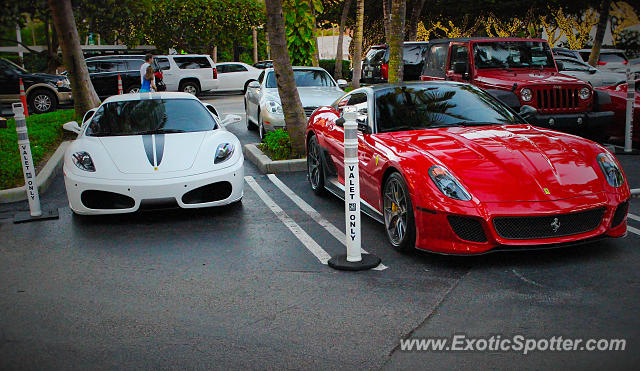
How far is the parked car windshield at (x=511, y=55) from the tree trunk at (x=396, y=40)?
81.6 inches

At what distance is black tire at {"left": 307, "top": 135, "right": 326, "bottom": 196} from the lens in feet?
27.3

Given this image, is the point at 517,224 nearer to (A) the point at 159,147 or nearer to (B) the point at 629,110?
(A) the point at 159,147

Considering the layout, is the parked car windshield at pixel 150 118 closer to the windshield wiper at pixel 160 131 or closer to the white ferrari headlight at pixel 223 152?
the windshield wiper at pixel 160 131

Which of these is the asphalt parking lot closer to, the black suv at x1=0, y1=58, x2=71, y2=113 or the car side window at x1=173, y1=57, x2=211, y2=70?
the black suv at x1=0, y1=58, x2=71, y2=113

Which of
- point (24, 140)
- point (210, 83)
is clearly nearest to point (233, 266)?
point (24, 140)

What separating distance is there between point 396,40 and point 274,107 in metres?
2.87

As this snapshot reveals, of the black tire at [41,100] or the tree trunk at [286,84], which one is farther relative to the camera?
the black tire at [41,100]

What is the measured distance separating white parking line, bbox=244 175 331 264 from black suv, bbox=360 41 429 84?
315 inches

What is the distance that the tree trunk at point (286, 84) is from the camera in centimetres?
1062

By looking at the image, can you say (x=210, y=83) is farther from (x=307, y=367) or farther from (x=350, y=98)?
(x=307, y=367)

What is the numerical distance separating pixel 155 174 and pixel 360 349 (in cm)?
395

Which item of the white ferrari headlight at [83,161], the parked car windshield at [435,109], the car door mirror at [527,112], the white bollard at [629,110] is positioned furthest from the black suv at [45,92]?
the car door mirror at [527,112]

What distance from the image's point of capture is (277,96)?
13.6 meters

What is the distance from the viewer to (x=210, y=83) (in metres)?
27.0
